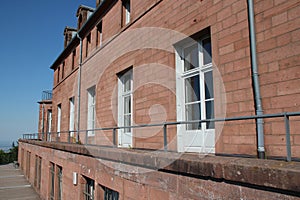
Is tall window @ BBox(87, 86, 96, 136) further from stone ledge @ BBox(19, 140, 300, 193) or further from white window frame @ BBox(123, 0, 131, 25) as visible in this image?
stone ledge @ BBox(19, 140, 300, 193)

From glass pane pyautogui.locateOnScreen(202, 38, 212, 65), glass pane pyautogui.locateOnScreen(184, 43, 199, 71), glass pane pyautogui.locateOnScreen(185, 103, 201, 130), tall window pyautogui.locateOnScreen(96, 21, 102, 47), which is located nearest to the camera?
glass pane pyautogui.locateOnScreen(202, 38, 212, 65)

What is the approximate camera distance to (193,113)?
5176 mm

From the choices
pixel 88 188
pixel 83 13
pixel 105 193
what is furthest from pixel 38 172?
pixel 105 193

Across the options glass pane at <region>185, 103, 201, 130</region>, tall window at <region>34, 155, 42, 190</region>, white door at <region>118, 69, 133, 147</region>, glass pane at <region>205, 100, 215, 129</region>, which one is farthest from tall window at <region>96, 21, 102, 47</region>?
tall window at <region>34, 155, 42, 190</region>

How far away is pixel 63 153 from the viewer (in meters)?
8.92

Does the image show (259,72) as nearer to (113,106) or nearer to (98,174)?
(98,174)

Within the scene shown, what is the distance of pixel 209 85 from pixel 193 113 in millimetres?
711

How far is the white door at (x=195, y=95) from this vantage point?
477 cm

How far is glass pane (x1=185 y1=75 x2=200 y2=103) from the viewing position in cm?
512

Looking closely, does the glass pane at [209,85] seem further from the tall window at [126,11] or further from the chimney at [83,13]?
the chimney at [83,13]

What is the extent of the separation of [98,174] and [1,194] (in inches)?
495

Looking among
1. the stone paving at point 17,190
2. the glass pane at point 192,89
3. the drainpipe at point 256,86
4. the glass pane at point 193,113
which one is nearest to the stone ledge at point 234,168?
the drainpipe at point 256,86

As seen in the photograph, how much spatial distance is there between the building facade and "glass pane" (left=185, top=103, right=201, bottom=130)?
0.03 meters

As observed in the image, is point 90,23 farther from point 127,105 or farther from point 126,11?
point 127,105
